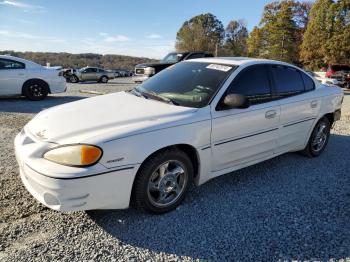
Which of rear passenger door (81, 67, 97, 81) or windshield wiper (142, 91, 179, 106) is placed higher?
windshield wiper (142, 91, 179, 106)

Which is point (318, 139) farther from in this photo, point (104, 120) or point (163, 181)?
point (104, 120)

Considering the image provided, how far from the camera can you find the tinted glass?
4.50 metres

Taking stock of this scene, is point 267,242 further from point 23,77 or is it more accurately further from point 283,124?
point 23,77

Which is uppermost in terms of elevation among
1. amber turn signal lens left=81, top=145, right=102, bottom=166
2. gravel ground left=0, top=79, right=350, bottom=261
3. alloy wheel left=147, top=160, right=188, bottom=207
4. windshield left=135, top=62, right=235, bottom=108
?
windshield left=135, top=62, right=235, bottom=108

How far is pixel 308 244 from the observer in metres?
2.96

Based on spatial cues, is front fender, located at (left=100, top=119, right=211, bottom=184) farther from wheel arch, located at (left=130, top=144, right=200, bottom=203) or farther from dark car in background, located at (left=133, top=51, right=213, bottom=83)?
dark car in background, located at (left=133, top=51, right=213, bottom=83)

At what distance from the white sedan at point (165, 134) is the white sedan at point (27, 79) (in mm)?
7002

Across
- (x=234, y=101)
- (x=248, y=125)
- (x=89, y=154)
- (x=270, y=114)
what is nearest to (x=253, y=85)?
(x=270, y=114)

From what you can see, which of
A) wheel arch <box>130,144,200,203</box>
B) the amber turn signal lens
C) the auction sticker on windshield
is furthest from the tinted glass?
the amber turn signal lens

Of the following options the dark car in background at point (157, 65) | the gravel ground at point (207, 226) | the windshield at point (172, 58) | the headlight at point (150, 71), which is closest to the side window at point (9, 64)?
the dark car in background at point (157, 65)

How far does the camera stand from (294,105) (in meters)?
4.58

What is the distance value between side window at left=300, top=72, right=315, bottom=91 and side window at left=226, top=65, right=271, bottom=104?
96cm

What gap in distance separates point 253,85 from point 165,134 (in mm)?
1558

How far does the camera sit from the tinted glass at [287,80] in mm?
4496
